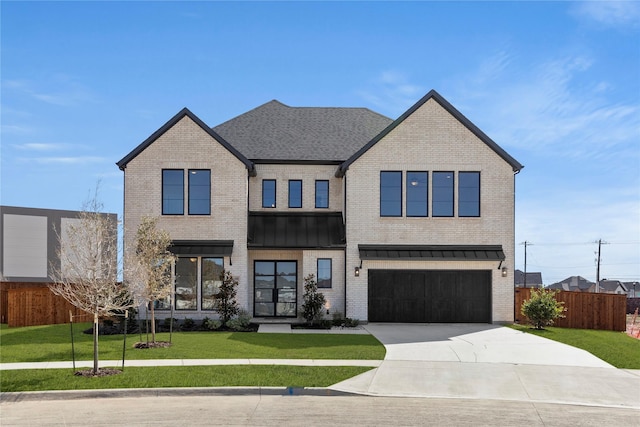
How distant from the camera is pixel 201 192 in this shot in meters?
26.9

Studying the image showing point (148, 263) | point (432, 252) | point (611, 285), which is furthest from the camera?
point (611, 285)

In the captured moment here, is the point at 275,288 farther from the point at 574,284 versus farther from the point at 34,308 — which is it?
the point at 574,284

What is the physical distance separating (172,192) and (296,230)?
5.89m

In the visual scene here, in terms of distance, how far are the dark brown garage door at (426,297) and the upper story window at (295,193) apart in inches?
195

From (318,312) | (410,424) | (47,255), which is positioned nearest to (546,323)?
(318,312)

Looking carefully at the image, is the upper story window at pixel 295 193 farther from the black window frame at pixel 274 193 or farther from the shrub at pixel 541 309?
the shrub at pixel 541 309

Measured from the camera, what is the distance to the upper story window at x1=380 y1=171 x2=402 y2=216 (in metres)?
26.8

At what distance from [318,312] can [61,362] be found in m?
11.9

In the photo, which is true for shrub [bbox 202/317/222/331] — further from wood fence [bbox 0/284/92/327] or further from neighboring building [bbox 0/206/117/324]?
neighboring building [bbox 0/206/117/324]

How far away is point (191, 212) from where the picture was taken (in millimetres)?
26844

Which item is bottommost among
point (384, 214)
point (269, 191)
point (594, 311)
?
point (594, 311)

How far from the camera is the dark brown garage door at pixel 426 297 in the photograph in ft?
87.4

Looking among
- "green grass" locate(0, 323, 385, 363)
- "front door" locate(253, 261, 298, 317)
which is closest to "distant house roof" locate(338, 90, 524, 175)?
"front door" locate(253, 261, 298, 317)

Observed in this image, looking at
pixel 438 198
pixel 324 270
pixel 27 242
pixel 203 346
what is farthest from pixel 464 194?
pixel 27 242
